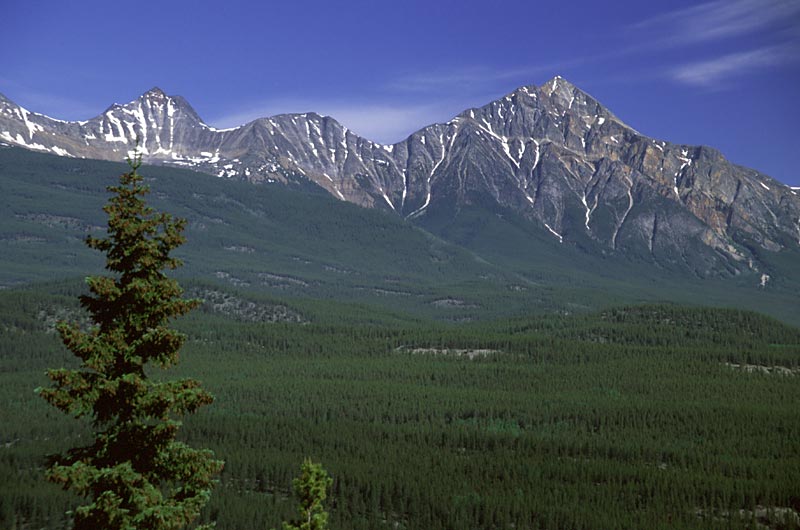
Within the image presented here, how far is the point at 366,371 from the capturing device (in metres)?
182

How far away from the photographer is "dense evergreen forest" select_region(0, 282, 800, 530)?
95062mm

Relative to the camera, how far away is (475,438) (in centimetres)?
13025

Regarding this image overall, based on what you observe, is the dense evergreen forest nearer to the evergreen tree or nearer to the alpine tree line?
the alpine tree line

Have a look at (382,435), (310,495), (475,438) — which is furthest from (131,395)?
(475,438)

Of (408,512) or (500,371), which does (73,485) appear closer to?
(408,512)

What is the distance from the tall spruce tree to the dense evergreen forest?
203 feet

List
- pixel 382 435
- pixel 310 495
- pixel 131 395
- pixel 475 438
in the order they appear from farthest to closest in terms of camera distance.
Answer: pixel 382 435
pixel 475 438
pixel 310 495
pixel 131 395

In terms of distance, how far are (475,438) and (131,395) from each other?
4213 inches

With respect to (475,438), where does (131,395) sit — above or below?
above

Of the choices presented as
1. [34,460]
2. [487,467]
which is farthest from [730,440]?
[34,460]

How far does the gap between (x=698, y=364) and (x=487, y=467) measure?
311 ft

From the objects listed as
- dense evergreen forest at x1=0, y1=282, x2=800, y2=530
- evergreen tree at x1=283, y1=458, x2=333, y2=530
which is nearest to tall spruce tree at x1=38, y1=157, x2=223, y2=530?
evergreen tree at x1=283, y1=458, x2=333, y2=530

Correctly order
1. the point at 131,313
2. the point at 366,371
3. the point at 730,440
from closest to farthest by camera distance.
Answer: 1. the point at 131,313
2. the point at 730,440
3. the point at 366,371

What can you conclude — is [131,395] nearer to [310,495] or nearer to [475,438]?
[310,495]
